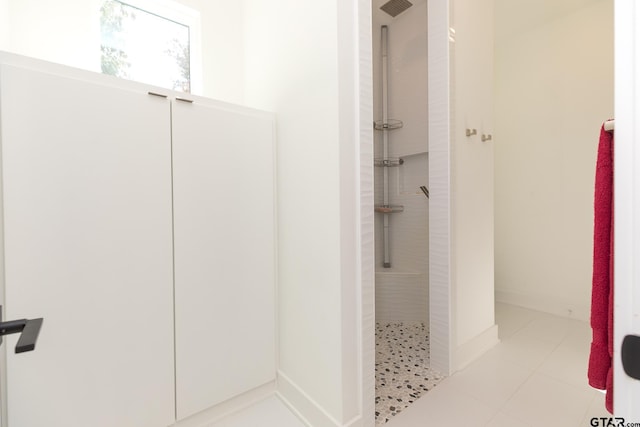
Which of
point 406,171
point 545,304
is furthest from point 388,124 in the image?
point 545,304

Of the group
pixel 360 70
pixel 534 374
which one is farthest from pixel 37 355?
pixel 534 374

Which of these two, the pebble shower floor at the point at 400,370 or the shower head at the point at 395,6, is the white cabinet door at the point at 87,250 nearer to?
the pebble shower floor at the point at 400,370

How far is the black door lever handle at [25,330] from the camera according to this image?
0.42 m

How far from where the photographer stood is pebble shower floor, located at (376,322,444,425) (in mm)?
1408

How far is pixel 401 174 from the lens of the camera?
9.60 feet

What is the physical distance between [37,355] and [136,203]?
23.7 inches

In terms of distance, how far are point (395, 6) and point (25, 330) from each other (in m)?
3.33

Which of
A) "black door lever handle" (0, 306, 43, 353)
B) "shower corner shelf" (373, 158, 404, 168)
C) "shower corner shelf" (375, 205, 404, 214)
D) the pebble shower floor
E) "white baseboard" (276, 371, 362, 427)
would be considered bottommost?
the pebble shower floor

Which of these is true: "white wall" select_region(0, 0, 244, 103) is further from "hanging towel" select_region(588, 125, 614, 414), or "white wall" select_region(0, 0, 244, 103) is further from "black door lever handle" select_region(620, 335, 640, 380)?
"black door lever handle" select_region(620, 335, 640, 380)

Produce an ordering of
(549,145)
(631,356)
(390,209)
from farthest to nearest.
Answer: (390,209) → (549,145) → (631,356)

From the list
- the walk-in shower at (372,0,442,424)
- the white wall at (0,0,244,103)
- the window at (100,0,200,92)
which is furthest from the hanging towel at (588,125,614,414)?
the window at (100,0,200,92)

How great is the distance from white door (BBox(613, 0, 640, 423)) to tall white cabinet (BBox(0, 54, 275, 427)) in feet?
4.23

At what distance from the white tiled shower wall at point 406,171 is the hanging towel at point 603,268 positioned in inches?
77.4

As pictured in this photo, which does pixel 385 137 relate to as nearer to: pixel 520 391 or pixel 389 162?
pixel 389 162
